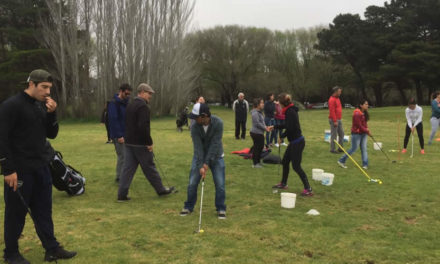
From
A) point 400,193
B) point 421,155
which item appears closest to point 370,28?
point 421,155

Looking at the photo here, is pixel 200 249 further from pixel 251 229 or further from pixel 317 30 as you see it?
pixel 317 30

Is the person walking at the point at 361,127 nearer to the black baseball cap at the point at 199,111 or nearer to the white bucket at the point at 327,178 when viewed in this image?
the white bucket at the point at 327,178

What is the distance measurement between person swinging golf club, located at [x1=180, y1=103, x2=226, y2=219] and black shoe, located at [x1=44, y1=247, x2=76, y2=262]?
2.01m

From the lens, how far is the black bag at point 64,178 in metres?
6.58

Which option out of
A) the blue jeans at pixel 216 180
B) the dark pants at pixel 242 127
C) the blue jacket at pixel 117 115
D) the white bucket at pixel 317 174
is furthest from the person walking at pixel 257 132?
the dark pants at pixel 242 127

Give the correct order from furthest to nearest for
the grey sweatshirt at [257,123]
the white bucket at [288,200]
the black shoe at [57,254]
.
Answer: the grey sweatshirt at [257,123]
the white bucket at [288,200]
the black shoe at [57,254]

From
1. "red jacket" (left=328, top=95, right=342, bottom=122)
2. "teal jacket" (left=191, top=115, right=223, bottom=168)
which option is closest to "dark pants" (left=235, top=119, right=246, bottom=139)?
"red jacket" (left=328, top=95, right=342, bottom=122)

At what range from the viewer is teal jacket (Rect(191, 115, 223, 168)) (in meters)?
5.38

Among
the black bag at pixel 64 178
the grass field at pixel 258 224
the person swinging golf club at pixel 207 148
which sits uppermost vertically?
the person swinging golf club at pixel 207 148

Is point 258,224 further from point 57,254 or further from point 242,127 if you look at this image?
point 242,127

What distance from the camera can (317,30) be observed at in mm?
62125

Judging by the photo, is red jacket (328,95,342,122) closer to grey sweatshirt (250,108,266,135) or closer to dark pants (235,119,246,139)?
grey sweatshirt (250,108,266,135)

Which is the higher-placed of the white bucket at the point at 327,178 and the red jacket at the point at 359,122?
the red jacket at the point at 359,122

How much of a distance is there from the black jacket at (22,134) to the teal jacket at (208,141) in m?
2.08
